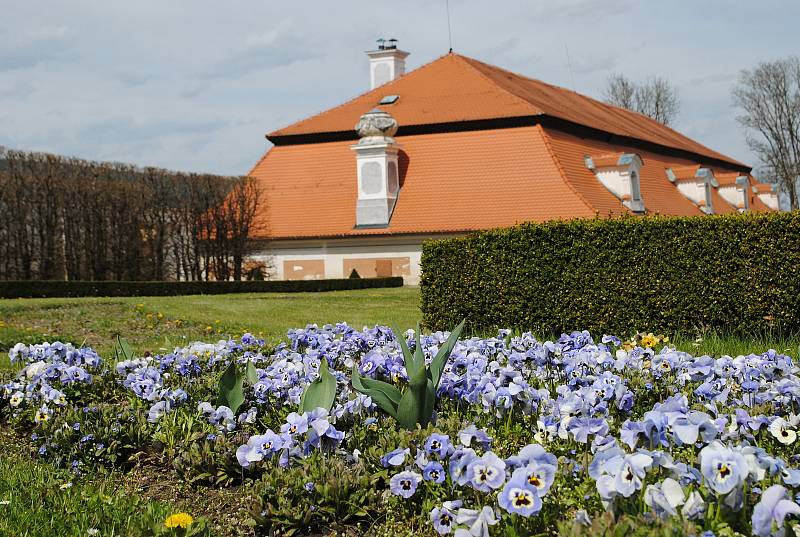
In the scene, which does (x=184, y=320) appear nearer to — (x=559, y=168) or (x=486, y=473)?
(x=486, y=473)

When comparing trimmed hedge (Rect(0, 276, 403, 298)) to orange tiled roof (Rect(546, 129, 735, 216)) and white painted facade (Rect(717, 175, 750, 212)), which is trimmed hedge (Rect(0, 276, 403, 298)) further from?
white painted facade (Rect(717, 175, 750, 212))

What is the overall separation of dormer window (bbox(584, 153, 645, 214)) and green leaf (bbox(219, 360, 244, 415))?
97.4ft

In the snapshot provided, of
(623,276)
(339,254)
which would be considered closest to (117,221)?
(339,254)

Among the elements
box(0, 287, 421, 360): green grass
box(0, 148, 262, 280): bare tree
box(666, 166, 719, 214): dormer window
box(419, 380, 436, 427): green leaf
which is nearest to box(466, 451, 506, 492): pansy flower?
box(419, 380, 436, 427): green leaf

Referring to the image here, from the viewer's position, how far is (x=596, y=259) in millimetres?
12234

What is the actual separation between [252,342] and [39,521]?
3.88 meters

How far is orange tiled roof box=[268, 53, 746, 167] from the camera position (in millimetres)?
34375

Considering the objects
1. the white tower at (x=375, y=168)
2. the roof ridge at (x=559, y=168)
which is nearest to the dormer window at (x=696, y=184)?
the roof ridge at (x=559, y=168)

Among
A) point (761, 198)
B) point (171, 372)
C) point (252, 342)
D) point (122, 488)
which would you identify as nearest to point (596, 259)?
point (252, 342)

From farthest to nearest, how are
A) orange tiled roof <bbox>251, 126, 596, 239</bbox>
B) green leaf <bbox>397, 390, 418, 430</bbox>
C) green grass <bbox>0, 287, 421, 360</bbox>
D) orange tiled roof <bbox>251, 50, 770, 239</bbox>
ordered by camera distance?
1. orange tiled roof <bbox>251, 50, 770, 239</bbox>
2. orange tiled roof <bbox>251, 126, 596, 239</bbox>
3. green grass <bbox>0, 287, 421, 360</bbox>
4. green leaf <bbox>397, 390, 418, 430</bbox>

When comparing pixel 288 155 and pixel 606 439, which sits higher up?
pixel 288 155

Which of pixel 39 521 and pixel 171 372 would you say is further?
pixel 171 372

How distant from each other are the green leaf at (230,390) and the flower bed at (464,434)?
0.5 inches

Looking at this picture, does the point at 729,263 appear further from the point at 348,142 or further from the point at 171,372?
the point at 348,142
